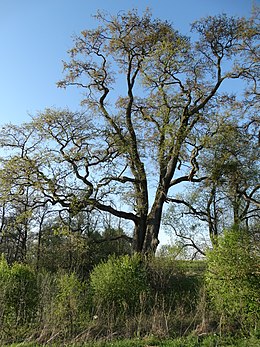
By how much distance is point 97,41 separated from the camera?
59.6 feet

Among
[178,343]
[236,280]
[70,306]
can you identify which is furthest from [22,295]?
[236,280]

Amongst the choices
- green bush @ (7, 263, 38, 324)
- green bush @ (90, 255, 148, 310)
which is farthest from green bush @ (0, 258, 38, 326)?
green bush @ (90, 255, 148, 310)

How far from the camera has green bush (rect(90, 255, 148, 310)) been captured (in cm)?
1048

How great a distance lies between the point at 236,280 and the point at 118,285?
355 centimetres

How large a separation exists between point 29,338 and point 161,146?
35.8 feet

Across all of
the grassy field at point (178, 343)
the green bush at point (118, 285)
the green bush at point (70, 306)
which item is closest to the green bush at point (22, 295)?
the green bush at point (70, 306)

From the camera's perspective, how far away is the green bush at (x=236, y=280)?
8.20 meters

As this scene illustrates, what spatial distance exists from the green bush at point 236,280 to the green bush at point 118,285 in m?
2.14

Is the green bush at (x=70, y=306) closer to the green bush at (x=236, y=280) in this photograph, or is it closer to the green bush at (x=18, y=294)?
the green bush at (x=18, y=294)

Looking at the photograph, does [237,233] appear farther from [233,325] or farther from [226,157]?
[226,157]

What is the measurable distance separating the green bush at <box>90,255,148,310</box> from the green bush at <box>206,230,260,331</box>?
2.14 m

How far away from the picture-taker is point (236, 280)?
840 cm

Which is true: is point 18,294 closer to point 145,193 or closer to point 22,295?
point 22,295

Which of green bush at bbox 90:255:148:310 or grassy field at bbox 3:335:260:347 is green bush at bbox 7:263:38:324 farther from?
green bush at bbox 90:255:148:310
